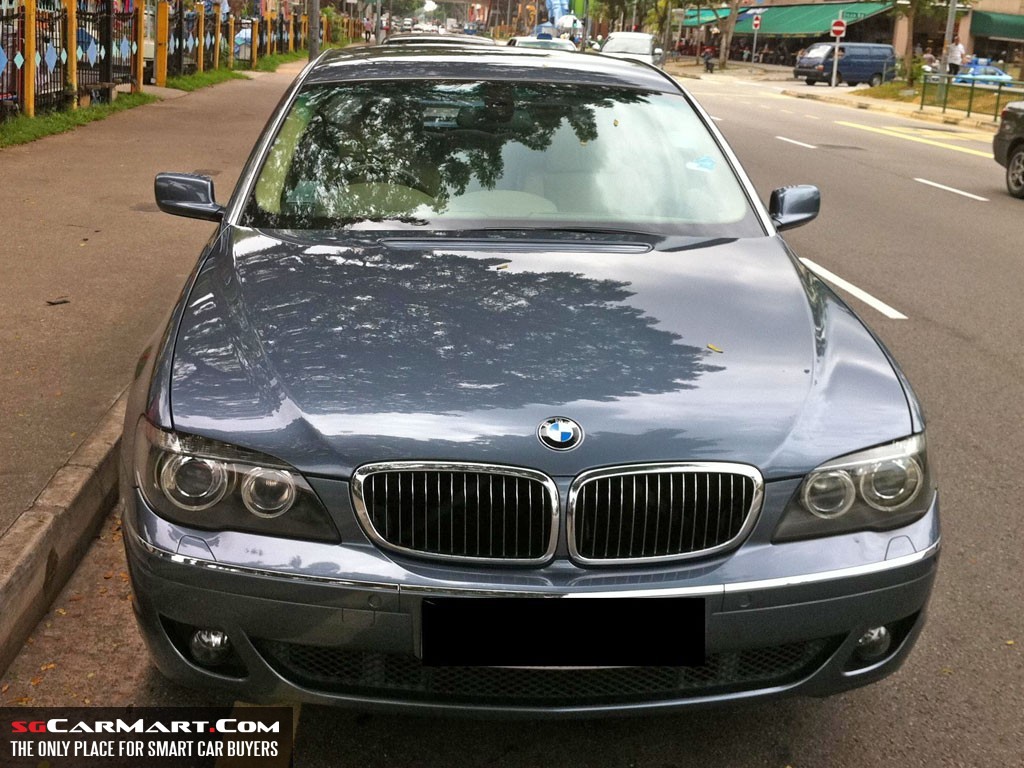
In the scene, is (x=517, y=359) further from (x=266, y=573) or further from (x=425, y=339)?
(x=266, y=573)

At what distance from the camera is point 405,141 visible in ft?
13.7

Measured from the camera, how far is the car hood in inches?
102

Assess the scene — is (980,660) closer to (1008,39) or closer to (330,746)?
(330,746)

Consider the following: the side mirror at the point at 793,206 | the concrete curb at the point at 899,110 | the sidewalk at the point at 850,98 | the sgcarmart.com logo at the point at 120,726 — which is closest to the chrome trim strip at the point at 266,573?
the sgcarmart.com logo at the point at 120,726

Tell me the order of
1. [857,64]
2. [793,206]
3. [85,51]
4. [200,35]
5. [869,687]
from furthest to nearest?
[857,64] < [200,35] < [85,51] < [793,206] < [869,687]

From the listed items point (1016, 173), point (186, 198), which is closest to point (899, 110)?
point (1016, 173)

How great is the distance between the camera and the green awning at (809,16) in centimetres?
7069

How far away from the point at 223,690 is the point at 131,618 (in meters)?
0.98

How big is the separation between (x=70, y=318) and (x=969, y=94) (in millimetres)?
33653

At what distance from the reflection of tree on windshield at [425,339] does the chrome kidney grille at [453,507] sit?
0.50ft

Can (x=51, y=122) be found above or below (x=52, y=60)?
below

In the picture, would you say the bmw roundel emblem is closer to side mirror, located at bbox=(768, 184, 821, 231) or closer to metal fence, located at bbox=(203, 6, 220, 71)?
side mirror, located at bbox=(768, 184, 821, 231)

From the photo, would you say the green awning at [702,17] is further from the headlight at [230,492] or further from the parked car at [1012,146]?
the headlight at [230,492]

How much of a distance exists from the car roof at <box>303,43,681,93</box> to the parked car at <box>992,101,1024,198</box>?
11.3 meters
